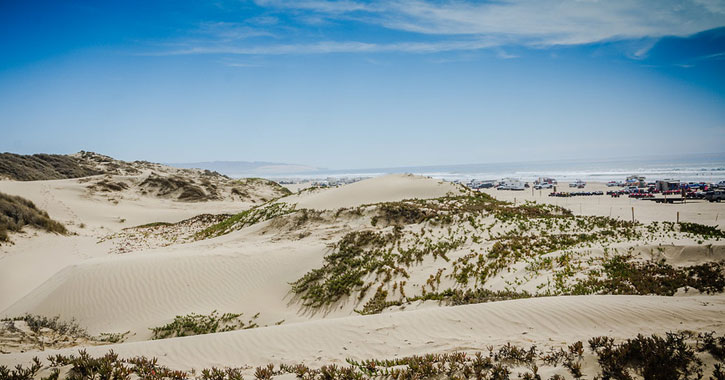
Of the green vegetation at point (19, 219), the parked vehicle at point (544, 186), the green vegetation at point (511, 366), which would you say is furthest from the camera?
the parked vehicle at point (544, 186)

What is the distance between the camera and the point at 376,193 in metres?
26.6

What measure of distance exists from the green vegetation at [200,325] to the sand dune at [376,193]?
1193cm

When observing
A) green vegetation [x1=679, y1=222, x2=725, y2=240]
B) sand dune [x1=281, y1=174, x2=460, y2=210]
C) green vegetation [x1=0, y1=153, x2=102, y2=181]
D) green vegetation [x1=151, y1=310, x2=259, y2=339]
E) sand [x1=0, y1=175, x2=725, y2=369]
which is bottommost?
green vegetation [x1=151, y1=310, x2=259, y2=339]

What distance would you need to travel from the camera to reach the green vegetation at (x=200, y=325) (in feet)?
35.6

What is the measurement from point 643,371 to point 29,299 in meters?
19.6

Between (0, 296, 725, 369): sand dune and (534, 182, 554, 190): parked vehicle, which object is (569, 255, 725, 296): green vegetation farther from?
(534, 182, 554, 190): parked vehicle

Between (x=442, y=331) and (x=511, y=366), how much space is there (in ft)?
6.60

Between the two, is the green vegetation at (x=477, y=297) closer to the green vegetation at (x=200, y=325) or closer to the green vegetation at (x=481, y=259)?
the green vegetation at (x=481, y=259)

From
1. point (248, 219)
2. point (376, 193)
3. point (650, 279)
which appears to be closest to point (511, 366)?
point (650, 279)

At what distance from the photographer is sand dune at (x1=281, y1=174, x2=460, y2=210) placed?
80.4 ft

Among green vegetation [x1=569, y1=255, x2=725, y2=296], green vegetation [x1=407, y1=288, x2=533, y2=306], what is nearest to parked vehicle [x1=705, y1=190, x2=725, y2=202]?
green vegetation [x1=569, y1=255, x2=725, y2=296]

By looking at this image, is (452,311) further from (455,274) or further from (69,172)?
(69,172)

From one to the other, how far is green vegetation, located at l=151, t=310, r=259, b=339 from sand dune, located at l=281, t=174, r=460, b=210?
11.9 metres

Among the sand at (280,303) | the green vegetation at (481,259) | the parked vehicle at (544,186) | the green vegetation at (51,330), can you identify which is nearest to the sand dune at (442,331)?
the sand at (280,303)
